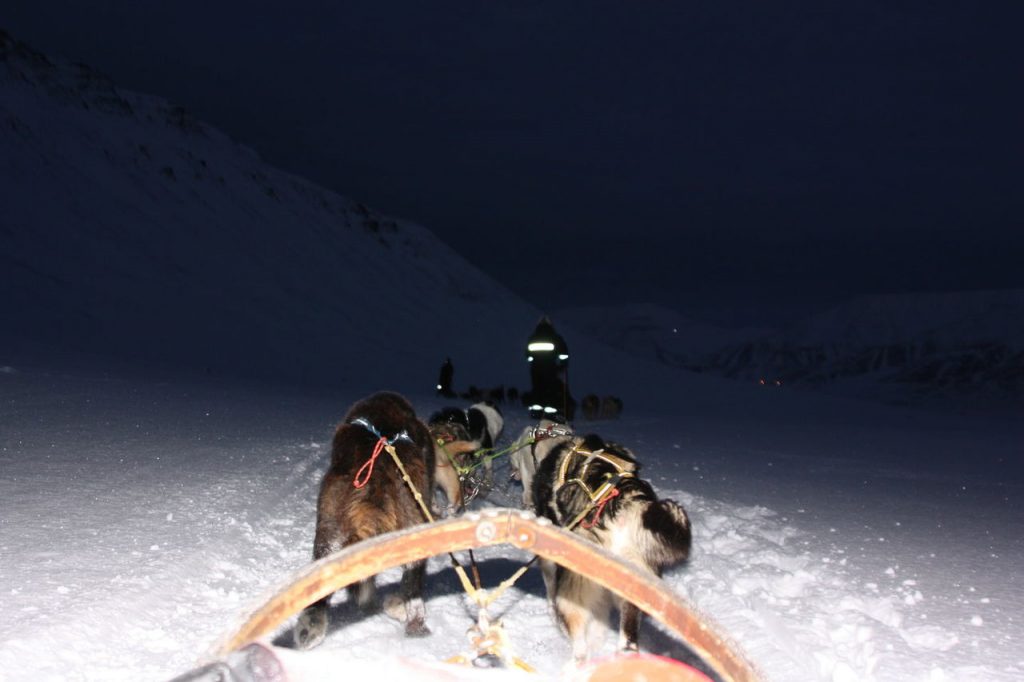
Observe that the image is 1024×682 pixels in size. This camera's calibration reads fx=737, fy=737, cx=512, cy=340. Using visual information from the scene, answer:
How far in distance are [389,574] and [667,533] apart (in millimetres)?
2091

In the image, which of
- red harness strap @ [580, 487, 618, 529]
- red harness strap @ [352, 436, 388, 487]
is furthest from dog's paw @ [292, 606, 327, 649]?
red harness strap @ [580, 487, 618, 529]

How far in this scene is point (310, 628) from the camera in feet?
10.3

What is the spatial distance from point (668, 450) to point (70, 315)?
2715 centimetres

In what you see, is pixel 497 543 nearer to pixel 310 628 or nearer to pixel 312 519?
pixel 310 628

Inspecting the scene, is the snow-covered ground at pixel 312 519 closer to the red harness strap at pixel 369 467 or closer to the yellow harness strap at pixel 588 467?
the red harness strap at pixel 369 467

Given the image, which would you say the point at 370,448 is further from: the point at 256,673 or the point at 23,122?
the point at 23,122


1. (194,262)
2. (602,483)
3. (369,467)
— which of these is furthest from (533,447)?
(194,262)

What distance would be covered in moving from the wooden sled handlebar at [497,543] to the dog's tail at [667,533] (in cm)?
157

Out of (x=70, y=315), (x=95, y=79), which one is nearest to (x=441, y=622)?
(x=70, y=315)

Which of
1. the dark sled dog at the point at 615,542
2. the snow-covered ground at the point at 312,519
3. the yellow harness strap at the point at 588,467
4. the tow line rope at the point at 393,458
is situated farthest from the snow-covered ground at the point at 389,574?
the yellow harness strap at the point at 588,467

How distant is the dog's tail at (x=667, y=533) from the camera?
10.3 feet

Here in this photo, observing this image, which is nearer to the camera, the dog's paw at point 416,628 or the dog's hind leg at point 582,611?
the dog's hind leg at point 582,611

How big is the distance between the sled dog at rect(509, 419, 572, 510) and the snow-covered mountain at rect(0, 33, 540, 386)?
66.2ft

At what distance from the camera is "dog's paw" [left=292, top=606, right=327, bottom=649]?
313 centimetres
